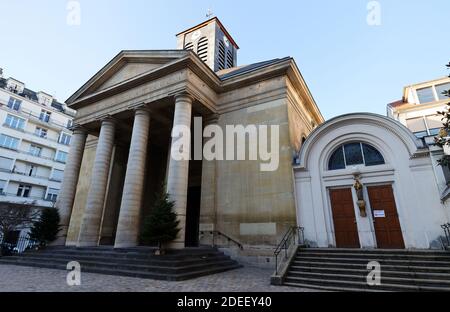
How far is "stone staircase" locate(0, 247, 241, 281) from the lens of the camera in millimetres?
7961

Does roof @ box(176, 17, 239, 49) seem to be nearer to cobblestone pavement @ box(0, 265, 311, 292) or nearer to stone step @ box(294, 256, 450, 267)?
stone step @ box(294, 256, 450, 267)

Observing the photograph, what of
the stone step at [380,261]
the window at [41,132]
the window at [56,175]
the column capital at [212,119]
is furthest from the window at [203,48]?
the window at [56,175]

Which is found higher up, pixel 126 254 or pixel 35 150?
pixel 35 150

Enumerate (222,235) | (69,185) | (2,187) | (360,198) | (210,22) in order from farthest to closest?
(210,22) → (2,187) → (69,185) → (222,235) → (360,198)

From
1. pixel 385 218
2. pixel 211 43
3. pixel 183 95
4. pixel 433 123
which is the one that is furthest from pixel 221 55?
pixel 385 218

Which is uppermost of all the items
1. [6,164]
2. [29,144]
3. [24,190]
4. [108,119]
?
[29,144]

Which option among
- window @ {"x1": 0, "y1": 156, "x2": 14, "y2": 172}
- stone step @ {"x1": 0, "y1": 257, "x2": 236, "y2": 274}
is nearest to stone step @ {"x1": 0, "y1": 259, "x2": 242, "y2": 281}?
stone step @ {"x1": 0, "y1": 257, "x2": 236, "y2": 274}

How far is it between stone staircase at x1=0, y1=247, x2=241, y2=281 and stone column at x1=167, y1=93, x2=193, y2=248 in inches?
41.3

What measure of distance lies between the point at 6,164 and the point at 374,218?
3314 cm

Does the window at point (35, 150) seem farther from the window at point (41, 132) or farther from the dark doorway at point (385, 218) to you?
the dark doorway at point (385, 218)

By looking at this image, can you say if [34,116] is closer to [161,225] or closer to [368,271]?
[161,225]

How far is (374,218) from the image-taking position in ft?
32.1
